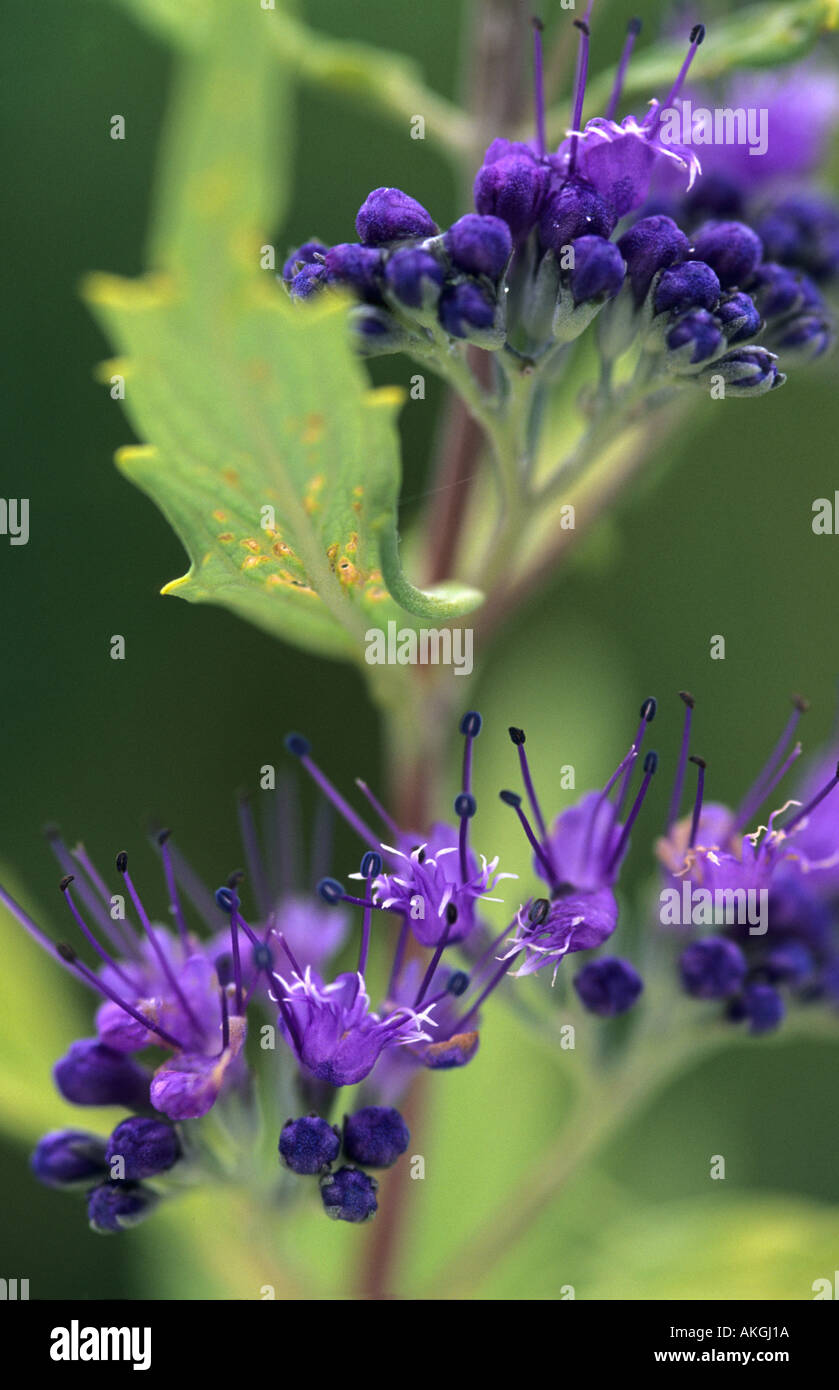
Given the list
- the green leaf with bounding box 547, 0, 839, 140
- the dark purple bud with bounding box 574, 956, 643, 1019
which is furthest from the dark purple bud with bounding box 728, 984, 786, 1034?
the green leaf with bounding box 547, 0, 839, 140

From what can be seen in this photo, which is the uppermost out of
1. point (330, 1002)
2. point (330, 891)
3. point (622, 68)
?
point (622, 68)

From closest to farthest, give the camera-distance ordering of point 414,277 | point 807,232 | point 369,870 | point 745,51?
point 414,277 < point 369,870 < point 745,51 < point 807,232

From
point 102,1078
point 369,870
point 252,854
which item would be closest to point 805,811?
point 369,870

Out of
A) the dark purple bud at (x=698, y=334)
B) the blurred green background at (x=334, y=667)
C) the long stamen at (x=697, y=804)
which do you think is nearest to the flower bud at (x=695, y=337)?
the dark purple bud at (x=698, y=334)

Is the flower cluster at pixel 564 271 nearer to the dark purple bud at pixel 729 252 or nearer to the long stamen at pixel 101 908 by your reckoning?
the dark purple bud at pixel 729 252

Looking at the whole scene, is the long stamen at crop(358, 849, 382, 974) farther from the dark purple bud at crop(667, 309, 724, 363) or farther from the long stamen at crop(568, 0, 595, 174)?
the long stamen at crop(568, 0, 595, 174)

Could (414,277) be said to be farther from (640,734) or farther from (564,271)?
(640,734)
